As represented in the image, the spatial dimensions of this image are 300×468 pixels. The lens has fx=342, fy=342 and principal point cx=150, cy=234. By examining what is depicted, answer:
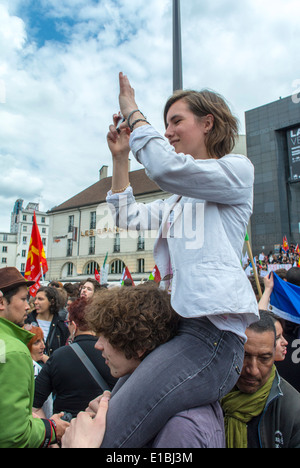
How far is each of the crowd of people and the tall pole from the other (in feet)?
4.34

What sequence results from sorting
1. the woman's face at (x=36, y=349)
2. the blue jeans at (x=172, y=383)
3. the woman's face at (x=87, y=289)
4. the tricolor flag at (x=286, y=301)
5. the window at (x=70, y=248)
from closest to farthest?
the blue jeans at (x=172, y=383), the woman's face at (x=36, y=349), the tricolor flag at (x=286, y=301), the woman's face at (x=87, y=289), the window at (x=70, y=248)

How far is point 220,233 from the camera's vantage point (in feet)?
5.00

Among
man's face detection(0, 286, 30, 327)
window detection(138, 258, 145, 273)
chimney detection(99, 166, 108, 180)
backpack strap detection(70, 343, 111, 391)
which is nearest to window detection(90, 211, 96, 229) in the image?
chimney detection(99, 166, 108, 180)

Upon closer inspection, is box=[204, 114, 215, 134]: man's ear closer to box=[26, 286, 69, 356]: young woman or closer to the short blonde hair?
the short blonde hair

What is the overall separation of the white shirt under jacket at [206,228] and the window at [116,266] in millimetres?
40258

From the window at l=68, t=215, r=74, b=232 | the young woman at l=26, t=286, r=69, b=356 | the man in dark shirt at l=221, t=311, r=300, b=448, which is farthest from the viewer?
the window at l=68, t=215, r=74, b=232

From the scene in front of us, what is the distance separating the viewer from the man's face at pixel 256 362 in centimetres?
205

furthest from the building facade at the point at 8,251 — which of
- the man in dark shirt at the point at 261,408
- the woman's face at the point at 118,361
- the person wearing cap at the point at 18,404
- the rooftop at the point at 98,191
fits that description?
the woman's face at the point at 118,361

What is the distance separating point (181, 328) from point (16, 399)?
981 millimetres

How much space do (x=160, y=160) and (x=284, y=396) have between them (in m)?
1.60

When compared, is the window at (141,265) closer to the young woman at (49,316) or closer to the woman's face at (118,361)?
the young woman at (49,316)

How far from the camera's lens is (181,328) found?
1.51 metres

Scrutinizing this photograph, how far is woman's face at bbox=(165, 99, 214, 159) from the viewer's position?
1.75 metres
